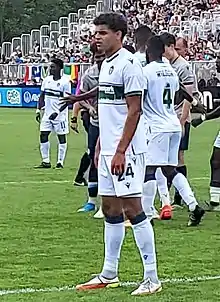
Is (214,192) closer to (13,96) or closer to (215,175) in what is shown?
(215,175)

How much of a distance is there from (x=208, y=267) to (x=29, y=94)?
36702mm

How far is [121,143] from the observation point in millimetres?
7469

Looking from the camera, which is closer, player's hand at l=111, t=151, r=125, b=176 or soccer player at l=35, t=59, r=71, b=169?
player's hand at l=111, t=151, r=125, b=176

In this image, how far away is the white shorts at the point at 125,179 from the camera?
7.55m

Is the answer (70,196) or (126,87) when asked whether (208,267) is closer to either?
(126,87)

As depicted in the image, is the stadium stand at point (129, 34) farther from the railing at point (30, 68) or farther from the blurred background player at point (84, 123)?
the blurred background player at point (84, 123)

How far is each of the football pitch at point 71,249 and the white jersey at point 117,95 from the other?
4.05 feet

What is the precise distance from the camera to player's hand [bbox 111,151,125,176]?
7457mm

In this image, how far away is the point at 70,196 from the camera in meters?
14.2

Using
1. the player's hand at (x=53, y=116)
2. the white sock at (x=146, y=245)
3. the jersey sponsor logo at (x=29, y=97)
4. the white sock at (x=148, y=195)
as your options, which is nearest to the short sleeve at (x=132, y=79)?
the white sock at (x=146, y=245)

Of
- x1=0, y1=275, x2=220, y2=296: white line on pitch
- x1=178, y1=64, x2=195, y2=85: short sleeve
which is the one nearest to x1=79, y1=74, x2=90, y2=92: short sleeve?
x1=178, y1=64, x2=195, y2=85: short sleeve

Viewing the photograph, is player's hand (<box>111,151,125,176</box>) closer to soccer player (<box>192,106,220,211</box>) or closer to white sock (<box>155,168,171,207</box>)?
white sock (<box>155,168,171,207</box>)

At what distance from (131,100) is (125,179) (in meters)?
0.63

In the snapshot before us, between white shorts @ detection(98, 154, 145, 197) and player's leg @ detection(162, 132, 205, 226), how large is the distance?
9.87 feet
